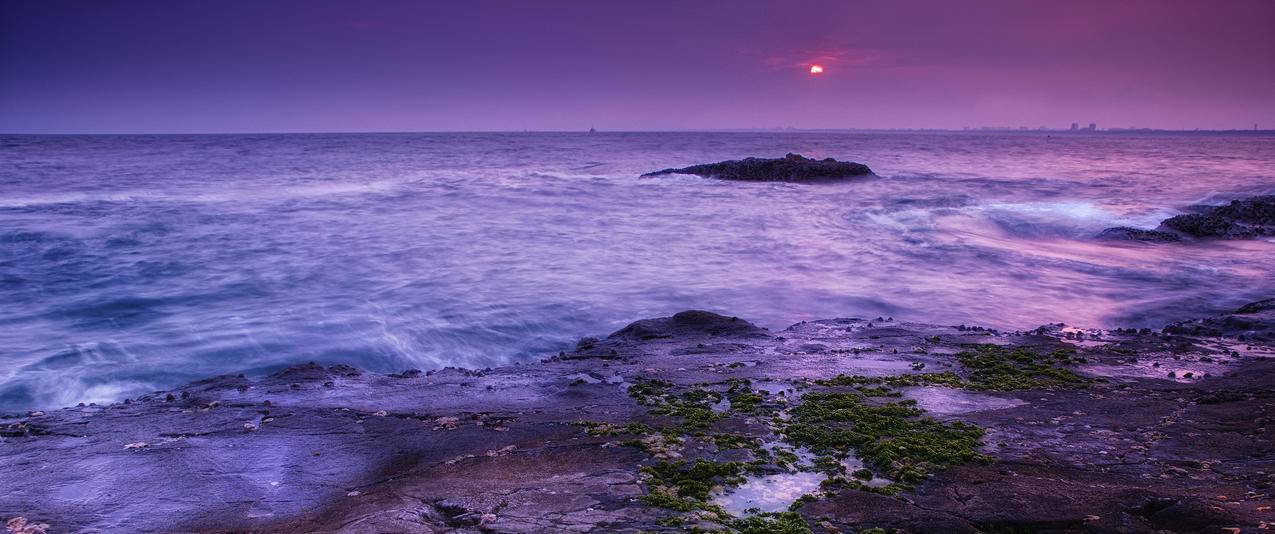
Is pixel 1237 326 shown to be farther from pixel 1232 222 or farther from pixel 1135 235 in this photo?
pixel 1232 222

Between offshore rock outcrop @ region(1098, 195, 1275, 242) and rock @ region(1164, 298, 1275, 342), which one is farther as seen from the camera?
offshore rock outcrop @ region(1098, 195, 1275, 242)

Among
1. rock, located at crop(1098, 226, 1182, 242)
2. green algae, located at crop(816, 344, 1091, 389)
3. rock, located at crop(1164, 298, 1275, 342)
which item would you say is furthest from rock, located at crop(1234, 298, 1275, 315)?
rock, located at crop(1098, 226, 1182, 242)

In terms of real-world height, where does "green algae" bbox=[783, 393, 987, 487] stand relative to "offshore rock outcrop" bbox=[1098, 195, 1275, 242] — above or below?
below

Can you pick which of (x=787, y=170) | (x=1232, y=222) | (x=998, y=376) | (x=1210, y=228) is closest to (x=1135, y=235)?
(x=1210, y=228)

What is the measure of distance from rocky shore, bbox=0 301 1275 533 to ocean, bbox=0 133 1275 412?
2.53m

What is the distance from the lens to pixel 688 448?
17.3 ft

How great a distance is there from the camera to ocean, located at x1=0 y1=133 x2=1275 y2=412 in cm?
1006

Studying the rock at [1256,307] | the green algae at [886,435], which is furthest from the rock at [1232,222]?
the green algae at [886,435]

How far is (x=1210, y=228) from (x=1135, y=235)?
1.89 meters

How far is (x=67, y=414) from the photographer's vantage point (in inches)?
254

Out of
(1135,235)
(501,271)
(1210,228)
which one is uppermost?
(1210,228)

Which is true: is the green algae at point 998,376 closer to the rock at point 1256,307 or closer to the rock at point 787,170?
the rock at point 1256,307

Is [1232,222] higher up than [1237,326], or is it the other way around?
[1232,222]

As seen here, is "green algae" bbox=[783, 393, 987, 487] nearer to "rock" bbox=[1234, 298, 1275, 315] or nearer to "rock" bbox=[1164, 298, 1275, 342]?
"rock" bbox=[1164, 298, 1275, 342]
